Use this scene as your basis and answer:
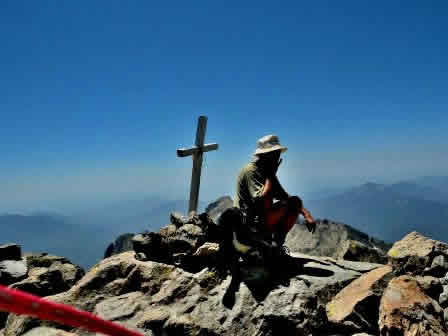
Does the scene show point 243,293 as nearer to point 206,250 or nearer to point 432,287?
point 206,250

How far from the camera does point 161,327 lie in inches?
295

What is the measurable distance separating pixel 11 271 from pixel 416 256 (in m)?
12.5

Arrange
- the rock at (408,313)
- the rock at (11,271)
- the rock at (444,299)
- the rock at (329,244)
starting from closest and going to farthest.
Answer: the rock at (408,313), the rock at (444,299), the rock at (11,271), the rock at (329,244)

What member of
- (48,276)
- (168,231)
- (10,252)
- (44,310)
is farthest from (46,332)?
(44,310)

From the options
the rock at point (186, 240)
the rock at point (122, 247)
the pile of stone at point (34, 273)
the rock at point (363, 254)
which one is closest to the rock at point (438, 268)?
the rock at point (363, 254)

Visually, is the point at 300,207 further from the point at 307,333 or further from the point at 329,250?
the point at 329,250

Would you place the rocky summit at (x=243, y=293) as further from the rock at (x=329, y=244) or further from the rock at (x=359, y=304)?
the rock at (x=329, y=244)

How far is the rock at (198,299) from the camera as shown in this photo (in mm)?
7395

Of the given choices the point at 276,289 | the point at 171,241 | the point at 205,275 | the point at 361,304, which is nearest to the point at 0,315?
the point at 171,241

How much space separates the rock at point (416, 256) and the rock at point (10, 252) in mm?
12178

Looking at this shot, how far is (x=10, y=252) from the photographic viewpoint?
39.3 ft

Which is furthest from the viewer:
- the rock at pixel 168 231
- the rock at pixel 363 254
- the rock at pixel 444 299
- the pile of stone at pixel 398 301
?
the rock at pixel 363 254

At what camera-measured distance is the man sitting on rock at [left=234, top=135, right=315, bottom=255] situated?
361 inches

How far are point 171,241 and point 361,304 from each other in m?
5.57
